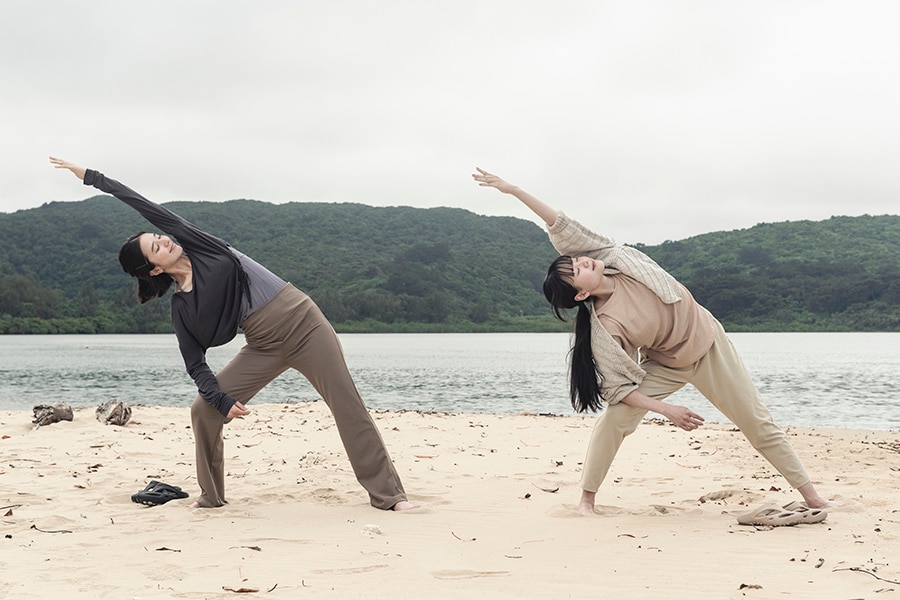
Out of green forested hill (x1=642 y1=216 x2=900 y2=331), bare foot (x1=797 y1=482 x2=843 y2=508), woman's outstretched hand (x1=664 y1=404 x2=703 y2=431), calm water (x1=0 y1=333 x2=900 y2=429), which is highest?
green forested hill (x1=642 y1=216 x2=900 y2=331)

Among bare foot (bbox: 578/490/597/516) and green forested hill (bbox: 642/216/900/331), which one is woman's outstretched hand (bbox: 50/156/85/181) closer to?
bare foot (bbox: 578/490/597/516)

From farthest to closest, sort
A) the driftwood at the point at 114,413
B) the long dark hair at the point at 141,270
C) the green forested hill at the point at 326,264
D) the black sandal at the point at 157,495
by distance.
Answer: the green forested hill at the point at 326,264 → the driftwood at the point at 114,413 → the black sandal at the point at 157,495 → the long dark hair at the point at 141,270

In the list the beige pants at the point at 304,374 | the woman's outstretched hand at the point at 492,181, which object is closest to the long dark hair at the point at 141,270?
the beige pants at the point at 304,374

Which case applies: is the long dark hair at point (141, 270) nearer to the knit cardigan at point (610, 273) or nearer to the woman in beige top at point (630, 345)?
the woman in beige top at point (630, 345)

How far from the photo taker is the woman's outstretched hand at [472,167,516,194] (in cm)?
469

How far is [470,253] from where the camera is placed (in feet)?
418

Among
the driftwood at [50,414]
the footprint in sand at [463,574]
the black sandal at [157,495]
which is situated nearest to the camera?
the footprint in sand at [463,574]

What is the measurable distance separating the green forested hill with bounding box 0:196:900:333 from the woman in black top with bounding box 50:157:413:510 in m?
91.4

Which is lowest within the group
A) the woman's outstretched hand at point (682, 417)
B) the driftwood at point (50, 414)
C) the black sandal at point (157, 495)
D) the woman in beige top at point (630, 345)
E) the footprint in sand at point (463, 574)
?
the driftwood at point (50, 414)

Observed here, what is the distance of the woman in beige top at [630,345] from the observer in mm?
4570

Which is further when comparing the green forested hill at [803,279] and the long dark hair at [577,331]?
the green forested hill at [803,279]

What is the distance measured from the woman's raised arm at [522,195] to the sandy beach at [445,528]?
182cm

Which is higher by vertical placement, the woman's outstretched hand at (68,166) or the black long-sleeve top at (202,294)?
the woman's outstretched hand at (68,166)

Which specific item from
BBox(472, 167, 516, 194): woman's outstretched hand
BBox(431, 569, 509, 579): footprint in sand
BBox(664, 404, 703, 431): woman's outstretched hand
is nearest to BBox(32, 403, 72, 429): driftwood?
BBox(472, 167, 516, 194): woman's outstretched hand
